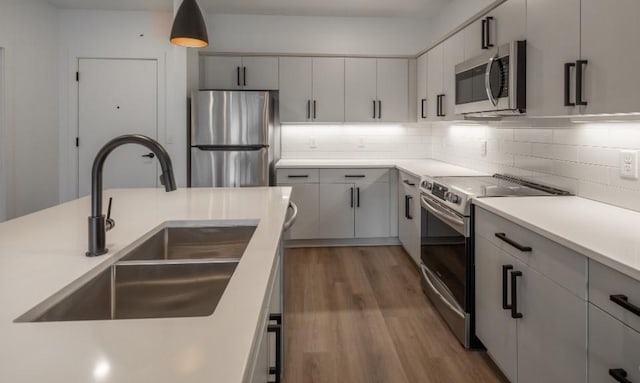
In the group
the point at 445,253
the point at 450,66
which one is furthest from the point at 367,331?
the point at 450,66

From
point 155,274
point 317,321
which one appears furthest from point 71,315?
point 317,321

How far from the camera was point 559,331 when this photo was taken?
1.60m

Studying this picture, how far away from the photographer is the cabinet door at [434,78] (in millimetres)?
3914

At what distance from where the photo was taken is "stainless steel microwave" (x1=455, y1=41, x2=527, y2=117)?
239cm

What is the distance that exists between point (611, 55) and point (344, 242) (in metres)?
3.29

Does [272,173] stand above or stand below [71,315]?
above

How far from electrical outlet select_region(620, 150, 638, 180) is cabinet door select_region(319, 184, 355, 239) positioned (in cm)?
272

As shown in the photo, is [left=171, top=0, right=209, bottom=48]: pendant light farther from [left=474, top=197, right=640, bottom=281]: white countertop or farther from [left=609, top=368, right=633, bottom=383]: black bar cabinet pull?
[left=609, top=368, right=633, bottom=383]: black bar cabinet pull

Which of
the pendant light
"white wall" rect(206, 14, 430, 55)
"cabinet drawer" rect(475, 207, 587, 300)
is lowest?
"cabinet drawer" rect(475, 207, 587, 300)

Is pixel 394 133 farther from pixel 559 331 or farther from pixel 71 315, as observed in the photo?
pixel 71 315

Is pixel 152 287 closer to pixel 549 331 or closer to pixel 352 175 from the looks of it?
pixel 549 331

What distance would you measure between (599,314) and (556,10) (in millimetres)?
1411

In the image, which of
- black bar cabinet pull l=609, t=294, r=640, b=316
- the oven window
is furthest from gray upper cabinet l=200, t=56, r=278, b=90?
black bar cabinet pull l=609, t=294, r=640, b=316

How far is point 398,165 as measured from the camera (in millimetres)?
4477
